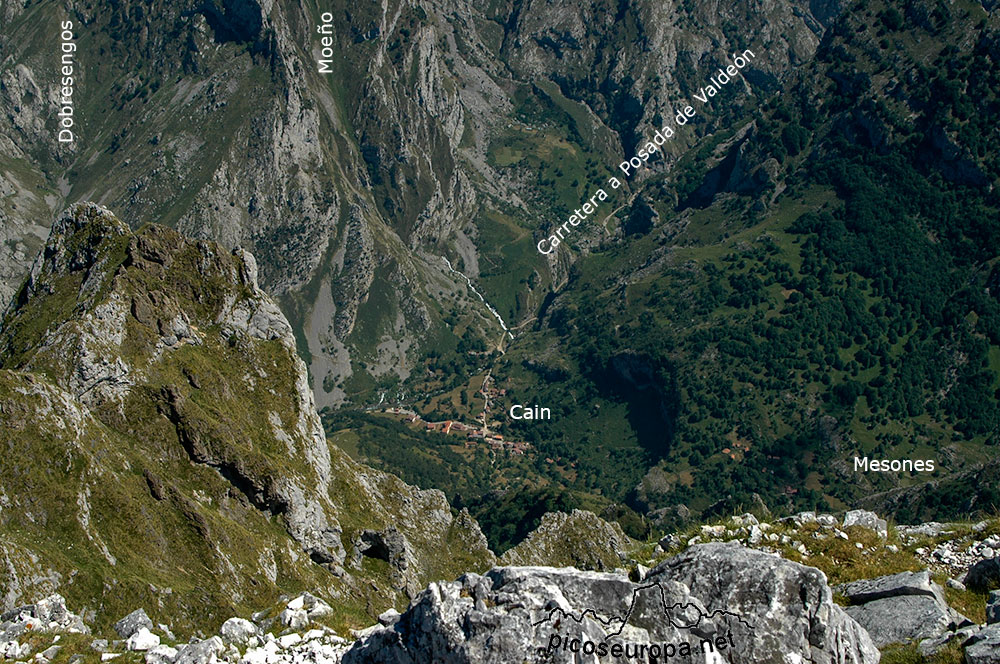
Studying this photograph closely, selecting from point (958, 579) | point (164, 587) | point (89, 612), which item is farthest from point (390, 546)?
point (958, 579)

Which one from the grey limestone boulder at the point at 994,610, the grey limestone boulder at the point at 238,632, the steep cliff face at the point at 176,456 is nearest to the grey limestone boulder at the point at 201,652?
the grey limestone boulder at the point at 238,632

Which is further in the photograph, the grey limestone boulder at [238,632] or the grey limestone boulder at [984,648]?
the grey limestone boulder at [238,632]

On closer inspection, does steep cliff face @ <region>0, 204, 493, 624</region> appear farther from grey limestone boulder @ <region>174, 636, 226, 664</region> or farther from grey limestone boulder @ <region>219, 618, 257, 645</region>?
grey limestone boulder @ <region>174, 636, 226, 664</region>

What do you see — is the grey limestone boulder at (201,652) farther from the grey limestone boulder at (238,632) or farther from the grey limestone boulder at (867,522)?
the grey limestone boulder at (867,522)

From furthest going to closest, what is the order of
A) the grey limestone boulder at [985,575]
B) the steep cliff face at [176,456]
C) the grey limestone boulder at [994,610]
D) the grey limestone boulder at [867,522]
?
the steep cliff face at [176,456] < the grey limestone boulder at [867,522] < the grey limestone boulder at [985,575] < the grey limestone boulder at [994,610]

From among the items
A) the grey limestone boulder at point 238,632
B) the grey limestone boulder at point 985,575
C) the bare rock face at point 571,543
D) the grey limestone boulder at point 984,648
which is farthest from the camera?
the bare rock face at point 571,543

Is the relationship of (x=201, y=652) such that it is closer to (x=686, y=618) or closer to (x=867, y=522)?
(x=686, y=618)

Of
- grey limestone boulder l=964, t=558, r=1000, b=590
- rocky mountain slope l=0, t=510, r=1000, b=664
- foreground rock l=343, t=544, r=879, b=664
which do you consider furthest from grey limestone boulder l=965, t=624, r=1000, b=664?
grey limestone boulder l=964, t=558, r=1000, b=590
